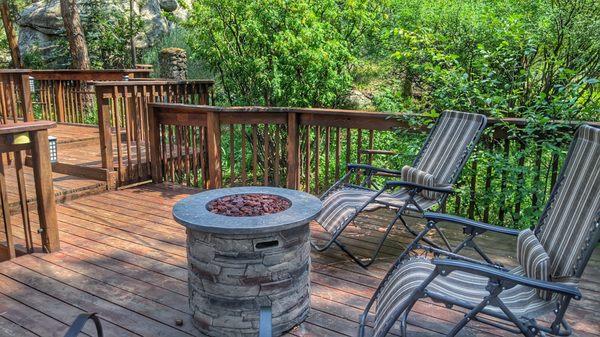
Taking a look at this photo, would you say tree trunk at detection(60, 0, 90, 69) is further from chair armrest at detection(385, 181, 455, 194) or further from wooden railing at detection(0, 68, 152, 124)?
chair armrest at detection(385, 181, 455, 194)

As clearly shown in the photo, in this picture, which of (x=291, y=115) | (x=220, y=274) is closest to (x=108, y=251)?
(x=220, y=274)

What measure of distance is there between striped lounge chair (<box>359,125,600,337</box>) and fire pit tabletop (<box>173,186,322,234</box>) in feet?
1.92

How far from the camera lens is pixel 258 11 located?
23.7 ft

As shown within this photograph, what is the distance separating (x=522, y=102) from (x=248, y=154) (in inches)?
229

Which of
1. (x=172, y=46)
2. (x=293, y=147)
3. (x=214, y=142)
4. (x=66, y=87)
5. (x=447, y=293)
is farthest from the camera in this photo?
(x=172, y=46)

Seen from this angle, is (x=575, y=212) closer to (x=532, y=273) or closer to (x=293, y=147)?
(x=532, y=273)

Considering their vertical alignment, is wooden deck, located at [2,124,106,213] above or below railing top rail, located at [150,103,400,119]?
below

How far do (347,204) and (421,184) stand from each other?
0.62m

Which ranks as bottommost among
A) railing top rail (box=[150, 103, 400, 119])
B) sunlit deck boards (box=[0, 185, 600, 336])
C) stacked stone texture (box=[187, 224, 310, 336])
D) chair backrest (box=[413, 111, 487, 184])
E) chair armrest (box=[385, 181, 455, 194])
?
sunlit deck boards (box=[0, 185, 600, 336])

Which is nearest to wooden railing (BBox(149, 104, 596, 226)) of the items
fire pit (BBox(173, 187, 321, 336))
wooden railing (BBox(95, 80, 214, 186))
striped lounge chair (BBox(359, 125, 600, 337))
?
wooden railing (BBox(95, 80, 214, 186))

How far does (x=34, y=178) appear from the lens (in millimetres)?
3459

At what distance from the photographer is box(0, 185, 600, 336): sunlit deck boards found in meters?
2.58

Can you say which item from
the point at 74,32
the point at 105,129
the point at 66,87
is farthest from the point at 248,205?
the point at 74,32

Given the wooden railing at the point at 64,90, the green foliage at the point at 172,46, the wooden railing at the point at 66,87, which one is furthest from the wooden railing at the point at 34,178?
the green foliage at the point at 172,46
